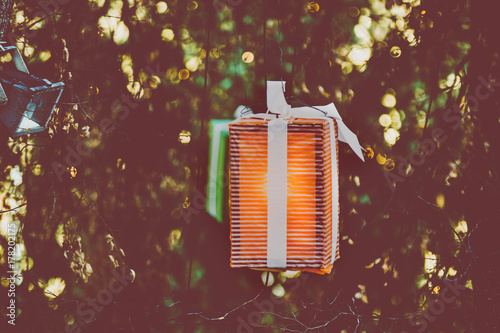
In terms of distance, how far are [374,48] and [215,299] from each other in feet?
3.78

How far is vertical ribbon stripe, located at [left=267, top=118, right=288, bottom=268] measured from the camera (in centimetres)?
123

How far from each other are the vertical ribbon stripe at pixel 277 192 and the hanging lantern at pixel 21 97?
0.89 meters

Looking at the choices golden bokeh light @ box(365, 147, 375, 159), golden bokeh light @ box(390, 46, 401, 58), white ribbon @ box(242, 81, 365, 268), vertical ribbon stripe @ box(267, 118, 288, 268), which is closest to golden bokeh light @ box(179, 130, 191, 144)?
white ribbon @ box(242, 81, 365, 268)

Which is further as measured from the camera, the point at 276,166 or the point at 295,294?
the point at 295,294

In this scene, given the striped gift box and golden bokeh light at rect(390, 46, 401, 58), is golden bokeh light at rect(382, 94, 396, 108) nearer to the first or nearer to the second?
golden bokeh light at rect(390, 46, 401, 58)

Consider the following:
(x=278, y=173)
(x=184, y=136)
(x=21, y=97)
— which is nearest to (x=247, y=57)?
(x=184, y=136)

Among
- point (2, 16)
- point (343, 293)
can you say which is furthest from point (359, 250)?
point (2, 16)

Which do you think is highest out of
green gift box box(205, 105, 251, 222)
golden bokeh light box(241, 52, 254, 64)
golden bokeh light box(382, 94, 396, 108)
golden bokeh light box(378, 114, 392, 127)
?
golden bokeh light box(241, 52, 254, 64)

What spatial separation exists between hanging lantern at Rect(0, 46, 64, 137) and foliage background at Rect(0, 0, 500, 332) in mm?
43

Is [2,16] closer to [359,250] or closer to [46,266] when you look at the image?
[46,266]

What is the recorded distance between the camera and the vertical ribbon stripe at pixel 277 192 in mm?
1233

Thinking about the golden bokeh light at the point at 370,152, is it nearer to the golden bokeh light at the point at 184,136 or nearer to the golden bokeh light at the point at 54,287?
the golden bokeh light at the point at 184,136

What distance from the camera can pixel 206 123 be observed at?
1.52 m

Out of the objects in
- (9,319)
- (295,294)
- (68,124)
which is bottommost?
(9,319)
